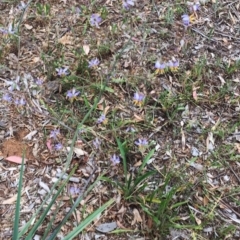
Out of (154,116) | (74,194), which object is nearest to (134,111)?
(154,116)

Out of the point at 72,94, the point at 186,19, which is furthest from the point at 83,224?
the point at 186,19

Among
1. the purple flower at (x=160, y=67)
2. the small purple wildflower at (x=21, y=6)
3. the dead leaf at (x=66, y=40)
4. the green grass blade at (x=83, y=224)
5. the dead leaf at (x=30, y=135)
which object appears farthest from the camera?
the small purple wildflower at (x=21, y=6)

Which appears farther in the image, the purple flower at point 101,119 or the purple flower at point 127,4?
the purple flower at point 127,4

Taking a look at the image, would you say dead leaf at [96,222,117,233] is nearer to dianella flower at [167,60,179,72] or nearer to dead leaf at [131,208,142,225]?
dead leaf at [131,208,142,225]

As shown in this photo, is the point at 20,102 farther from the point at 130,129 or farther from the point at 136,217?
the point at 136,217

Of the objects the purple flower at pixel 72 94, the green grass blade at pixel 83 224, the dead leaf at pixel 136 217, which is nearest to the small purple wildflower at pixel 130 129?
the purple flower at pixel 72 94

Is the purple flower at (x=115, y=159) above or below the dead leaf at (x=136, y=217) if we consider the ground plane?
above

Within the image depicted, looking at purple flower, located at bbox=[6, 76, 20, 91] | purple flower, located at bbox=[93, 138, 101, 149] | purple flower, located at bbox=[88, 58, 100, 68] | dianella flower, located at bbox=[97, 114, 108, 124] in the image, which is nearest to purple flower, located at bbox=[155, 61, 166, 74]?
purple flower, located at bbox=[88, 58, 100, 68]

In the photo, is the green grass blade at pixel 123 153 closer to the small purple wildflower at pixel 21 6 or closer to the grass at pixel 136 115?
the grass at pixel 136 115
